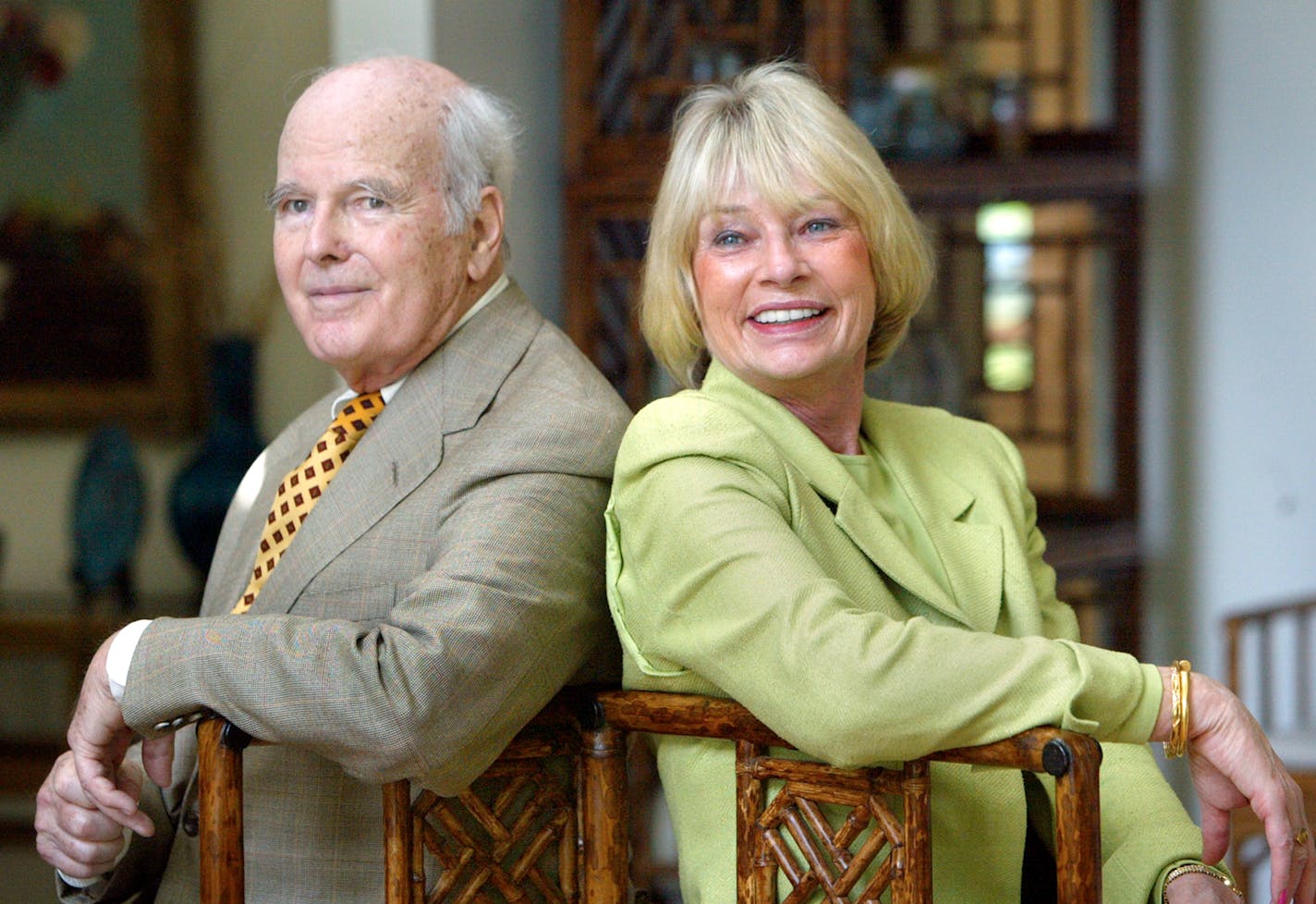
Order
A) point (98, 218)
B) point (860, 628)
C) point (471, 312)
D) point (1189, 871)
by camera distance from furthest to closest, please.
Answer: point (98, 218), point (471, 312), point (1189, 871), point (860, 628)

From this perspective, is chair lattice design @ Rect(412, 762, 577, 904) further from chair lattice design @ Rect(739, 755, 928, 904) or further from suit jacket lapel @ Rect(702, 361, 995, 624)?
suit jacket lapel @ Rect(702, 361, 995, 624)

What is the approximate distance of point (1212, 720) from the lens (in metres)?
1.46

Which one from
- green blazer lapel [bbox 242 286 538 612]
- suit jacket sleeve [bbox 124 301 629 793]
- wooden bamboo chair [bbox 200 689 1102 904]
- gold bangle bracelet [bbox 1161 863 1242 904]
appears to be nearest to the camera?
wooden bamboo chair [bbox 200 689 1102 904]

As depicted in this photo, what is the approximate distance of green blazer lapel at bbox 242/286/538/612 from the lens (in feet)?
5.84

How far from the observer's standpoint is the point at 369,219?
6.17ft

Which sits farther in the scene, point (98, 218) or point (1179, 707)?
point (98, 218)

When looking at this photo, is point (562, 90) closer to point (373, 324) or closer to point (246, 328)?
point (246, 328)

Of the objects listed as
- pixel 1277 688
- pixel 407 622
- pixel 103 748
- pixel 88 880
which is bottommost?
pixel 1277 688

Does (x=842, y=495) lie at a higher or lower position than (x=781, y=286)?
lower

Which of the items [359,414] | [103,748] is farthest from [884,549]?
[103,748]

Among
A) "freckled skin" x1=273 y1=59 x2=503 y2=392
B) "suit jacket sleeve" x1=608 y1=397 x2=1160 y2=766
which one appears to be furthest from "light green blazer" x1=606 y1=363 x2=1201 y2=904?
"freckled skin" x1=273 y1=59 x2=503 y2=392

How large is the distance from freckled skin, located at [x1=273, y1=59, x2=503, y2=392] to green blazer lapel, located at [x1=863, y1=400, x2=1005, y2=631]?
21.4 inches

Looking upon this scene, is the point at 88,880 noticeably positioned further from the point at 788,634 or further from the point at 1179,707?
the point at 1179,707

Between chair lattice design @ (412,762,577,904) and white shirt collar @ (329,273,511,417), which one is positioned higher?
white shirt collar @ (329,273,511,417)
